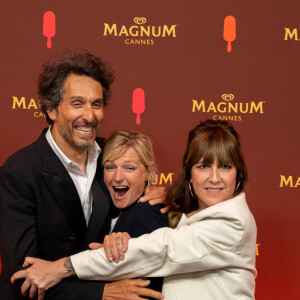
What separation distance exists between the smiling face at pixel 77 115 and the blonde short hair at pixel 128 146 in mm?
90

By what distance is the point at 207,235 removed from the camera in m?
1.47

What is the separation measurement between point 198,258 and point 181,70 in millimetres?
1408

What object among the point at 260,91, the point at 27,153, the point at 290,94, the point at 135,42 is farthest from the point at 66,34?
the point at 290,94

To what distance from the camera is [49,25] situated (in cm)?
252

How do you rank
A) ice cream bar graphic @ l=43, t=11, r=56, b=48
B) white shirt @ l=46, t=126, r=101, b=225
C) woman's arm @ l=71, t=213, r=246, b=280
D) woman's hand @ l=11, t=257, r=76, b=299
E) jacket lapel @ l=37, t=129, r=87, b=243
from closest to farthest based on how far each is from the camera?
woman's arm @ l=71, t=213, r=246, b=280 → woman's hand @ l=11, t=257, r=76, b=299 → jacket lapel @ l=37, t=129, r=87, b=243 → white shirt @ l=46, t=126, r=101, b=225 → ice cream bar graphic @ l=43, t=11, r=56, b=48

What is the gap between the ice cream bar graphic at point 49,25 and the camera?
251cm

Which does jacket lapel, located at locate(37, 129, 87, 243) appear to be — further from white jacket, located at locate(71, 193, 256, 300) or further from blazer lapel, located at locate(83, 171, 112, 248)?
white jacket, located at locate(71, 193, 256, 300)

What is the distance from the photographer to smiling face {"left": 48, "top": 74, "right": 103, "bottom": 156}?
1.92 m

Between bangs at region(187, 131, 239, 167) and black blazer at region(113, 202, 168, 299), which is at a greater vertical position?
bangs at region(187, 131, 239, 167)

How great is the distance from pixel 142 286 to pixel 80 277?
0.75ft

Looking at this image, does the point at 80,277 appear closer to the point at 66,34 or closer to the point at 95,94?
the point at 95,94

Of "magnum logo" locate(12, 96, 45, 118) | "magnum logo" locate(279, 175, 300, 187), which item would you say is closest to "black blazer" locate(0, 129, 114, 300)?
"magnum logo" locate(12, 96, 45, 118)

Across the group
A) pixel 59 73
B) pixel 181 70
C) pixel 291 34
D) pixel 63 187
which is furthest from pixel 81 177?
pixel 291 34

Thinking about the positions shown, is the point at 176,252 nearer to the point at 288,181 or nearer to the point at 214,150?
the point at 214,150
